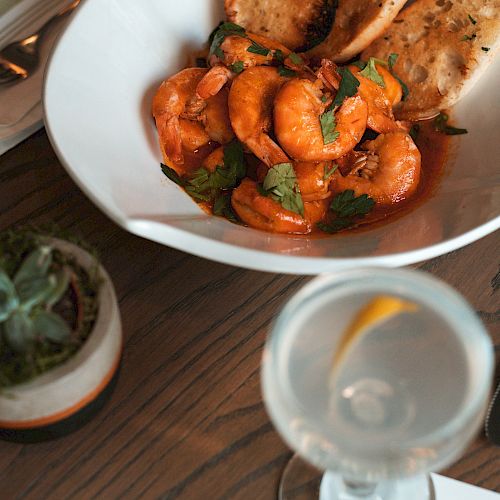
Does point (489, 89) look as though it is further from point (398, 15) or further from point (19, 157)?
point (19, 157)

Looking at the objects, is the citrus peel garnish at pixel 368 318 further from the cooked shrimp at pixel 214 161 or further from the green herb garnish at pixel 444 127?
the green herb garnish at pixel 444 127

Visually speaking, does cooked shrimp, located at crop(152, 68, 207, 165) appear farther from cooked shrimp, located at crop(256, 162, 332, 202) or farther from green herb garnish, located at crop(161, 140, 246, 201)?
cooked shrimp, located at crop(256, 162, 332, 202)

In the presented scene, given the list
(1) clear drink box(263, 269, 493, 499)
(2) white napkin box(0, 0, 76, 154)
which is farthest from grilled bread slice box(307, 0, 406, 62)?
(1) clear drink box(263, 269, 493, 499)

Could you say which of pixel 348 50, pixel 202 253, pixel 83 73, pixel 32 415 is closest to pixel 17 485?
pixel 32 415

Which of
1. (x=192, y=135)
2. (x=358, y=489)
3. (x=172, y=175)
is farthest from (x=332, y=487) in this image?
(x=192, y=135)

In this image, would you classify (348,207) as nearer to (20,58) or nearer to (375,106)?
(375,106)

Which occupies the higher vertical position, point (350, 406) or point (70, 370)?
point (70, 370)

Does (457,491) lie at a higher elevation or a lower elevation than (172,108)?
lower
